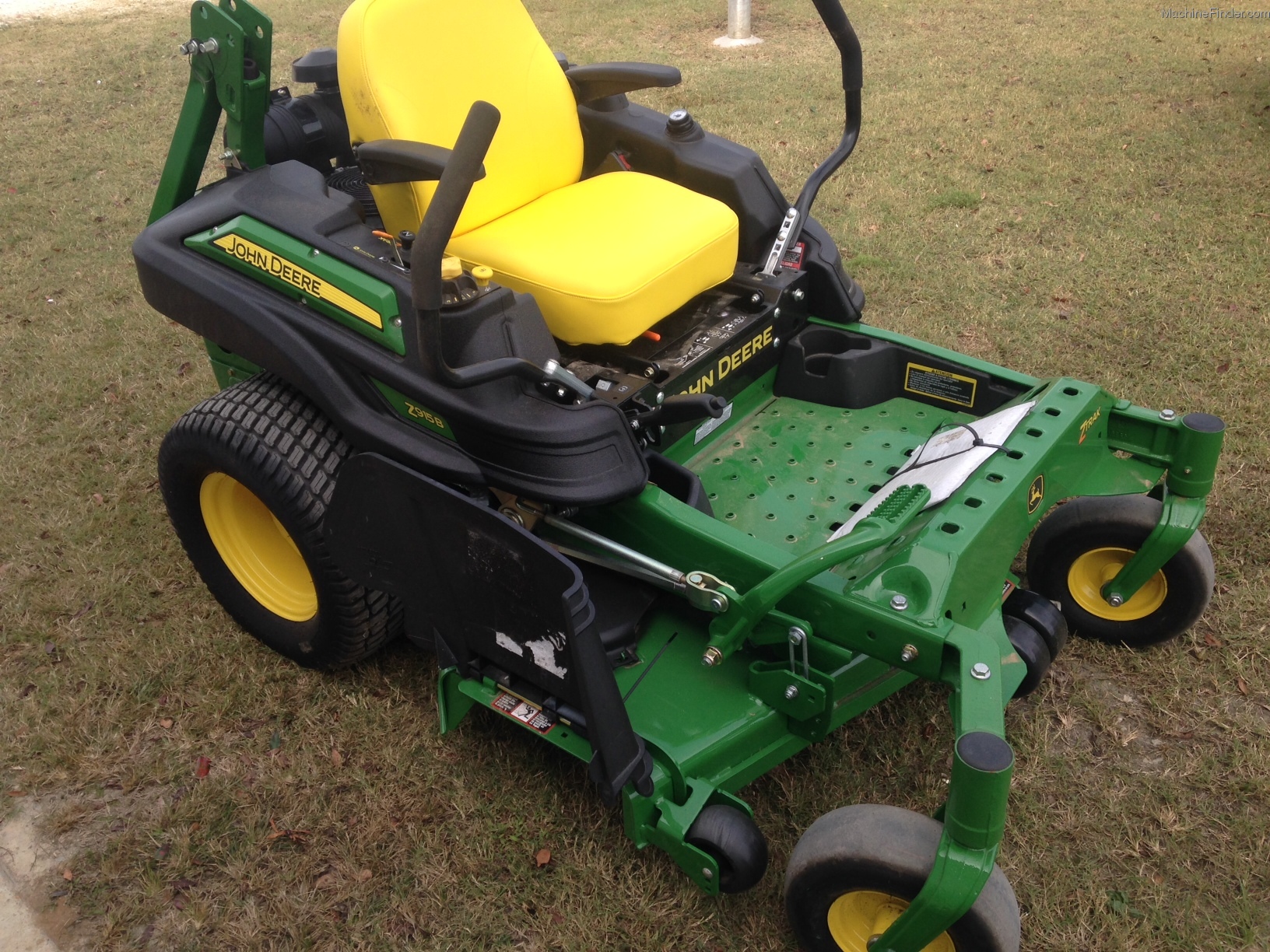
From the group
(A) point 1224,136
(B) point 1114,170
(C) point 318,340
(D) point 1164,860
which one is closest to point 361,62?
(C) point 318,340

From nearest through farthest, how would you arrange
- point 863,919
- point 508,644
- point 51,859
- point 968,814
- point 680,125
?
point 968,814, point 863,919, point 508,644, point 51,859, point 680,125

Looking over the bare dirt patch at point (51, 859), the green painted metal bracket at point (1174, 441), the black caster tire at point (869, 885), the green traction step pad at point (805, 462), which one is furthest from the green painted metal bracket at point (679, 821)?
the green painted metal bracket at point (1174, 441)

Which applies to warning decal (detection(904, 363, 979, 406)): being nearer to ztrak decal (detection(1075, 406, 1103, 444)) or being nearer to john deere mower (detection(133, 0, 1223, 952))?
john deere mower (detection(133, 0, 1223, 952))

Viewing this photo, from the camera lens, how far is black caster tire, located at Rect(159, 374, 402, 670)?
247 cm

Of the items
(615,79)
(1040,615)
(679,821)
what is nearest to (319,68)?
(615,79)

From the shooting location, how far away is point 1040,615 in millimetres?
2455

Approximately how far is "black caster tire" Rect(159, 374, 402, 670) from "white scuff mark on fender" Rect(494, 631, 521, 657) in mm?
471

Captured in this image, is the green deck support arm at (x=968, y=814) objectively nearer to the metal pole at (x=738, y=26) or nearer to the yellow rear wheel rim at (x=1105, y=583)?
the yellow rear wheel rim at (x=1105, y=583)

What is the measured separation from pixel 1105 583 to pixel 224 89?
2.46m

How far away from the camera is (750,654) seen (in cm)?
233

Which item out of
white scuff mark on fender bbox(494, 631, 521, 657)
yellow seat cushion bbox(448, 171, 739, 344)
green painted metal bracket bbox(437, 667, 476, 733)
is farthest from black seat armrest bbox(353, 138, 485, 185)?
green painted metal bracket bbox(437, 667, 476, 733)

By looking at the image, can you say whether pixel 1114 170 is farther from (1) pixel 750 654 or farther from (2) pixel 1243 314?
(1) pixel 750 654

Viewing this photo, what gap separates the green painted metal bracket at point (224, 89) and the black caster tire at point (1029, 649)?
2101 mm

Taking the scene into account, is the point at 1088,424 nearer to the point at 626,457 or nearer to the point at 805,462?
the point at 805,462
